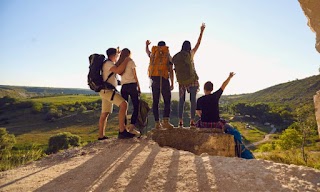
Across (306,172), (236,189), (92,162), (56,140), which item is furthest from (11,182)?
(56,140)

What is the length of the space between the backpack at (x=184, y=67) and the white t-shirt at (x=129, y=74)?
113 cm

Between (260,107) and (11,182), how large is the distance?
A: 12295cm

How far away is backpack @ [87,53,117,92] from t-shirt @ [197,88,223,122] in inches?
87.9

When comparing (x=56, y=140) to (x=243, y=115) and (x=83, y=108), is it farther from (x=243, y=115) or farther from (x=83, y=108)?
(x=243, y=115)

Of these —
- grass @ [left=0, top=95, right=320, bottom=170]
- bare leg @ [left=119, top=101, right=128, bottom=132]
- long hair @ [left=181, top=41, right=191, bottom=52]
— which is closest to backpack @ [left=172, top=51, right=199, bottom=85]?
long hair @ [left=181, top=41, right=191, bottom=52]

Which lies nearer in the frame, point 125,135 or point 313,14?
point 313,14

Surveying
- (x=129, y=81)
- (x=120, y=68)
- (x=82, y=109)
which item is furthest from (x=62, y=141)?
(x=82, y=109)

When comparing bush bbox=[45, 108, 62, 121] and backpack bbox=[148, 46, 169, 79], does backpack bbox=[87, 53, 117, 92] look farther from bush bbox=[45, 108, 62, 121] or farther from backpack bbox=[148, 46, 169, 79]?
bush bbox=[45, 108, 62, 121]

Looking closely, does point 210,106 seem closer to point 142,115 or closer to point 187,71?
point 187,71

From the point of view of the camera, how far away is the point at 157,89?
6531mm

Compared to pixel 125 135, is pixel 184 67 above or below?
above

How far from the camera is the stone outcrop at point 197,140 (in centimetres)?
654

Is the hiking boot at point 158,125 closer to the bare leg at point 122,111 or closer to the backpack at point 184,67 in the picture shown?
the bare leg at point 122,111

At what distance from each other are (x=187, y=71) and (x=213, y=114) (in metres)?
1.26
